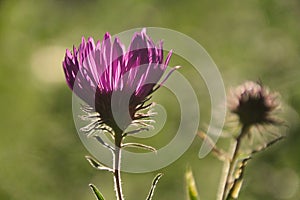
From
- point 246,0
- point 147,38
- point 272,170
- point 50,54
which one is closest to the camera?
point 147,38

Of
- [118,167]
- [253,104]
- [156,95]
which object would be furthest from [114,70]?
[156,95]

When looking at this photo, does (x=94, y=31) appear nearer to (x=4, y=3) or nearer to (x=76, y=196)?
(x=4, y=3)

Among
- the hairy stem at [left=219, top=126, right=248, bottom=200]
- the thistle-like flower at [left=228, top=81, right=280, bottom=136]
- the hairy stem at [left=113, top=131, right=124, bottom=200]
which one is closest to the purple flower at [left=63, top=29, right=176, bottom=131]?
the hairy stem at [left=113, top=131, right=124, bottom=200]

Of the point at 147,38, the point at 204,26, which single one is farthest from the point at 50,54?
the point at 147,38

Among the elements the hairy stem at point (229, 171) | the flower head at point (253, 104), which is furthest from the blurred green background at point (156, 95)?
the hairy stem at point (229, 171)

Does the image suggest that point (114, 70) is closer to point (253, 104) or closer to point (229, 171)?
point (229, 171)

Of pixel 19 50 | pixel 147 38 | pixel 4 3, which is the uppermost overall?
pixel 4 3

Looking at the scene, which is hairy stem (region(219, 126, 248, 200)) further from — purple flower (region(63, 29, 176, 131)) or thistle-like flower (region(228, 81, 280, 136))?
purple flower (region(63, 29, 176, 131))
